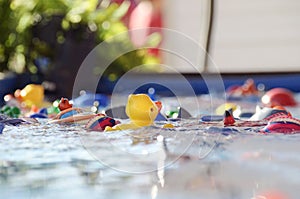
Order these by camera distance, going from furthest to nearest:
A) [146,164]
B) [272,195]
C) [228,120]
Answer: [228,120] < [146,164] < [272,195]

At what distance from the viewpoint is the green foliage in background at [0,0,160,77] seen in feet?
9.76

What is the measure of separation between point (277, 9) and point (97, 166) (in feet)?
12.3

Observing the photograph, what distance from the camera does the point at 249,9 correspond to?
14.2 feet

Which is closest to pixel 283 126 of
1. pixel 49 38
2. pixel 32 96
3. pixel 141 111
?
pixel 141 111

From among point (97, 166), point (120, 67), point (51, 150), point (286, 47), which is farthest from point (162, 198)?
point (286, 47)

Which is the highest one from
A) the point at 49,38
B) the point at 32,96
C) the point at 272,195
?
the point at 49,38

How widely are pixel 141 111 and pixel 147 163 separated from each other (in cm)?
30

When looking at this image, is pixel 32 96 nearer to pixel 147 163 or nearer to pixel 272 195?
pixel 147 163

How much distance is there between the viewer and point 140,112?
1.02m

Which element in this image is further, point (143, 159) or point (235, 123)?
point (235, 123)

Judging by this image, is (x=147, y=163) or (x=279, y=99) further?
(x=279, y=99)

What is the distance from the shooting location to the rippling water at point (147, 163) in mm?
592

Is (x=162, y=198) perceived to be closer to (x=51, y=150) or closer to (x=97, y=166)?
(x=97, y=166)

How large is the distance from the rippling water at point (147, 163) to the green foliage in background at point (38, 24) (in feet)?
6.66
